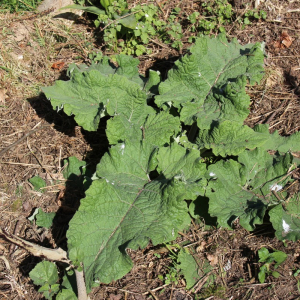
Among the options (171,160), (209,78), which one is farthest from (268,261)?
(209,78)

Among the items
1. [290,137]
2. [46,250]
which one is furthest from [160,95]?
[46,250]

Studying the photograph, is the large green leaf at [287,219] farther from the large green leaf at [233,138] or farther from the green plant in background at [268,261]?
the large green leaf at [233,138]

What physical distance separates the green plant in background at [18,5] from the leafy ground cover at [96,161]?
0.37 ft

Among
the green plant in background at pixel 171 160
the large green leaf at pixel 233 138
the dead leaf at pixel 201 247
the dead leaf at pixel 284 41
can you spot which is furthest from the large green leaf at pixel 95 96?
the dead leaf at pixel 284 41

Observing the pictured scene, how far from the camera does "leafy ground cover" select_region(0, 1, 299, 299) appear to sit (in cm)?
304

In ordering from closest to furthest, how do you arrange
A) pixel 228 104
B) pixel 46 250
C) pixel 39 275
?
pixel 46 250, pixel 39 275, pixel 228 104

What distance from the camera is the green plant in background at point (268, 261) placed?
9.77 ft

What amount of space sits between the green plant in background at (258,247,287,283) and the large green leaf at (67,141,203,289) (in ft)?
2.17

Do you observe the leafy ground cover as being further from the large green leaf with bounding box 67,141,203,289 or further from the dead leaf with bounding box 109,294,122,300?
the large green leaf with bounding box 67,141,203,289

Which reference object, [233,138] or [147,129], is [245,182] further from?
[147,129]

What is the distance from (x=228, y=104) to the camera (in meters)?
3.35

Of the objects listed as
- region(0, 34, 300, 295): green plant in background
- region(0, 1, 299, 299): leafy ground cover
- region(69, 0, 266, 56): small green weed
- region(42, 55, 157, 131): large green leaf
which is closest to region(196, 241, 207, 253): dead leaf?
region(0, 1, 299, 299): leafy ground cover

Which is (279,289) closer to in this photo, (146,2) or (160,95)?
(160,95)

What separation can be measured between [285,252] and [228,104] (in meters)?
1.31
